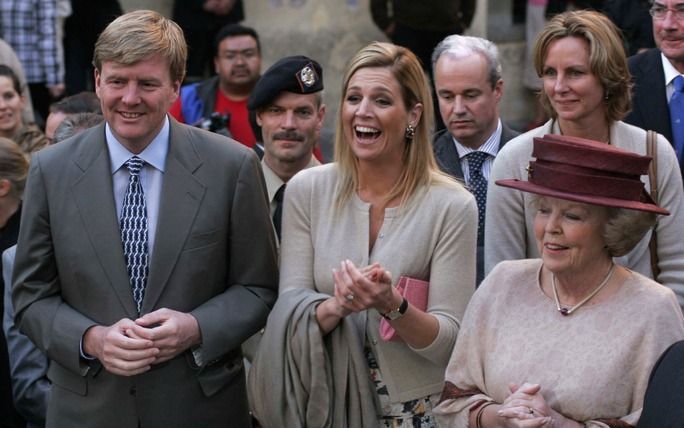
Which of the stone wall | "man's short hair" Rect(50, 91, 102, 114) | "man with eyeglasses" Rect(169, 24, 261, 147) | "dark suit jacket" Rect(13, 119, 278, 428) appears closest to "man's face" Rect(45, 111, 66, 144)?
"man's short hair" Rect(50, 91, 102, 114)

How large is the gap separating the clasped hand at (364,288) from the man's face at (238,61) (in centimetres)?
442

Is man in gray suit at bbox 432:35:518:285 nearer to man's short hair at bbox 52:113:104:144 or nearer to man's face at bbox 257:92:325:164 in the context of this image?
man's face at bbox 257:92:325:164

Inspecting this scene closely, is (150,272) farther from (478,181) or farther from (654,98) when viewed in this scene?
(654,98)

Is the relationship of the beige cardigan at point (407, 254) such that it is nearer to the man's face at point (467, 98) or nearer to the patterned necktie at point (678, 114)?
the man's face at point (467, 98)

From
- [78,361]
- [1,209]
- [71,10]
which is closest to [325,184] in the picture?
[78,361]

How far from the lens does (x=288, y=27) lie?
1087cm

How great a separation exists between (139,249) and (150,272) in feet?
0.32

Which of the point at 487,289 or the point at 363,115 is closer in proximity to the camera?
the point at 487,289

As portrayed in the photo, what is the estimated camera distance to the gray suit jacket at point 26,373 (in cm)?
542

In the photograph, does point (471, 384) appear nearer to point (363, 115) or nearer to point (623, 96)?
point (363, 115)

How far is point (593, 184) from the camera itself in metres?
4.10

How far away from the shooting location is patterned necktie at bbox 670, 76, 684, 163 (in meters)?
6.02

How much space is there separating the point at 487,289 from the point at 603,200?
511 mm

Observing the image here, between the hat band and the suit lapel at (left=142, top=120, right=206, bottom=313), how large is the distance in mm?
1220
